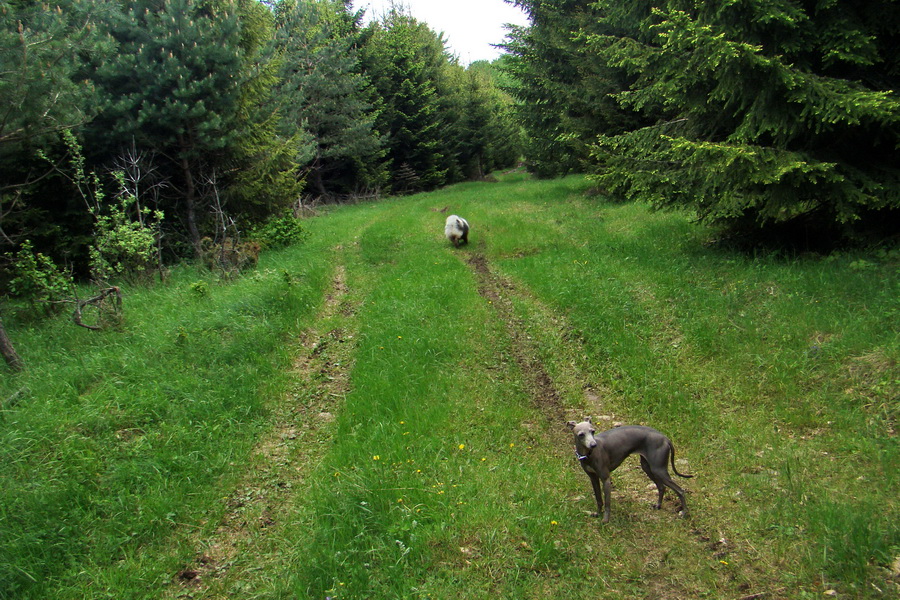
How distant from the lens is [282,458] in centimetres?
595

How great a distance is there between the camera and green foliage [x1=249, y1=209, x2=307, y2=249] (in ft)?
50.6

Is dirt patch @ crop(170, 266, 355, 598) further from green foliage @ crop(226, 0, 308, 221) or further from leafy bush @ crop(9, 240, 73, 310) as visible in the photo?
green foliage @ crop(226, 0, 308, 221)

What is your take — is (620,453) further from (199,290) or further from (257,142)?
(257,142)

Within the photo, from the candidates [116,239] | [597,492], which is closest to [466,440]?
[597,492]

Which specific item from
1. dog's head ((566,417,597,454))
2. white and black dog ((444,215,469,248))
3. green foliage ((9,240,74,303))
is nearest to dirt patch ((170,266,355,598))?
dog's head ((566,417,597,454))

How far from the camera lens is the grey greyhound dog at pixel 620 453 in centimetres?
435

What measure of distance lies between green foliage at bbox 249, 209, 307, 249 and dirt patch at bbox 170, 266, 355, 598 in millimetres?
6878

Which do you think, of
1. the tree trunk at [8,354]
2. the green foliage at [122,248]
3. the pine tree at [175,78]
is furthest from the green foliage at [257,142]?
the tree trunk at [8,354]

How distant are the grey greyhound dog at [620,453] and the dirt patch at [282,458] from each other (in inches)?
115

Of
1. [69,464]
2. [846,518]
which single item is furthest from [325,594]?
[846,518]

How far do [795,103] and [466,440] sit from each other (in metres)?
6.97

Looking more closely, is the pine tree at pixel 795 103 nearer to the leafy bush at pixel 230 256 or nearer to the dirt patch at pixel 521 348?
the dirt patch at pixel 521 348

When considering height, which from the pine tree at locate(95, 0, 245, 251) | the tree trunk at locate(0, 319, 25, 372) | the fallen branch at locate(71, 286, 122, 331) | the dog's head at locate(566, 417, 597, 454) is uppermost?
the pine tree at locate(95, 0, 245, 251)

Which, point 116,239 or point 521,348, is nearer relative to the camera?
point 521,348
